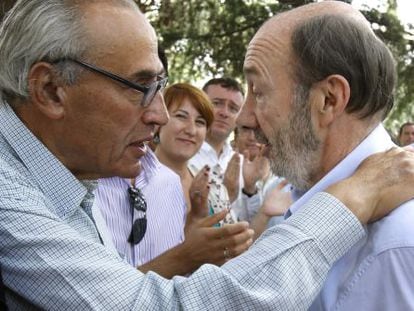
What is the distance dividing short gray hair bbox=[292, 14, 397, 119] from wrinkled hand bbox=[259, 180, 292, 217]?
2083 millimetres

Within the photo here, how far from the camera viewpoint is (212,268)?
5.16ft

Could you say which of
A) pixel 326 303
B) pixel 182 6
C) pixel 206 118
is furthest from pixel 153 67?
pixel 182 6

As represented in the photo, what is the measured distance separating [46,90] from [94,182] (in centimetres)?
33

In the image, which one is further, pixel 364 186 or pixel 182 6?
pixel 182 6

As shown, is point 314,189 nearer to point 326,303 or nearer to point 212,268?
point 326,303

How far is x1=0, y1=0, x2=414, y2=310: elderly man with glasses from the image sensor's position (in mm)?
1509

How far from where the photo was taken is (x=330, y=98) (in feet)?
6.36

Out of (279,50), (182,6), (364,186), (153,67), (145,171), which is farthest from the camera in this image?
(182,6)

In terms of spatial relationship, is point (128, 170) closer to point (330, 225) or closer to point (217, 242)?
point (330, 225)

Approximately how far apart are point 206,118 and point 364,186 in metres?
2.70

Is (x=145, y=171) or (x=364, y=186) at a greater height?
(x=364, y=186)

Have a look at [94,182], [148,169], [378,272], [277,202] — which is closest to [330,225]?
[378,272]

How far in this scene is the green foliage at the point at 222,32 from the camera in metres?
9.24

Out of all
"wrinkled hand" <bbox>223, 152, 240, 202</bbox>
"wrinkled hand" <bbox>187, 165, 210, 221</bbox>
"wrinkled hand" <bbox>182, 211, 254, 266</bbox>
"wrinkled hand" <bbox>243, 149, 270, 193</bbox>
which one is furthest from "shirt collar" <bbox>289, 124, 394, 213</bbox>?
"wrinkled hand" <bbox>243, 149, 270, 193</bbox>
